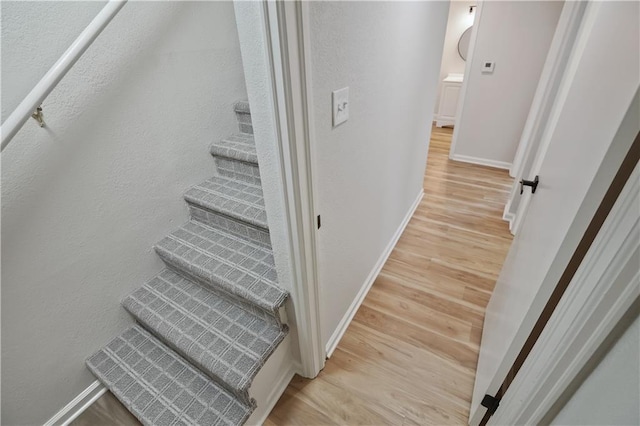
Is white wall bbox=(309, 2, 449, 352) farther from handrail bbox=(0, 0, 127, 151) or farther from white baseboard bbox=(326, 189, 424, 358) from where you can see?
handrail bbox=(0, 0, 127, 151)

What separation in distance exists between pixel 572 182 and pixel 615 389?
0.45m

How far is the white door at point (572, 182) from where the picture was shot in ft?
1.84

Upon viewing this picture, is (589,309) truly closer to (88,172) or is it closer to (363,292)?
(363,292)

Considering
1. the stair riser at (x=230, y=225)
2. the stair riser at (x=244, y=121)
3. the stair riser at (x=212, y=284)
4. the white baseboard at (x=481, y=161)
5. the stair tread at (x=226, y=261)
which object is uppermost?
the stair riser at (x=244, y=121)

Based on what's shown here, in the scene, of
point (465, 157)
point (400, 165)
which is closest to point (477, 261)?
point (400, 165)

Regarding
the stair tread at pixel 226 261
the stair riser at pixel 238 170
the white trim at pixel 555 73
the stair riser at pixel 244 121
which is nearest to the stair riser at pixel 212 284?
the stair tread at pixel 226 261

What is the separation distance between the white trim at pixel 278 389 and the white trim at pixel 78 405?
0.78 metres

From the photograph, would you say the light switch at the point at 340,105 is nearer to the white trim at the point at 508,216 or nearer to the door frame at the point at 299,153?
the door frame at the point at 299,153

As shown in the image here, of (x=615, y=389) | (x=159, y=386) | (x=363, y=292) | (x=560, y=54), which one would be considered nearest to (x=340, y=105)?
(x=615, y=389)

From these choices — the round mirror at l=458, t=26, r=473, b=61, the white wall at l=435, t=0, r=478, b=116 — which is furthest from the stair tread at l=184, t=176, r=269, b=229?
the round mirror at l=458, t=26, r=473, b=61

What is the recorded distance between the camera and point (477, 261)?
2.06 meters

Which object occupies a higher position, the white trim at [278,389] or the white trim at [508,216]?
the white trim at [508,216]

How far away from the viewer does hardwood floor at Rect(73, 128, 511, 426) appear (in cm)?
129

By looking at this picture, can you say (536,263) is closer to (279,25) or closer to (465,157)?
(279,25)
